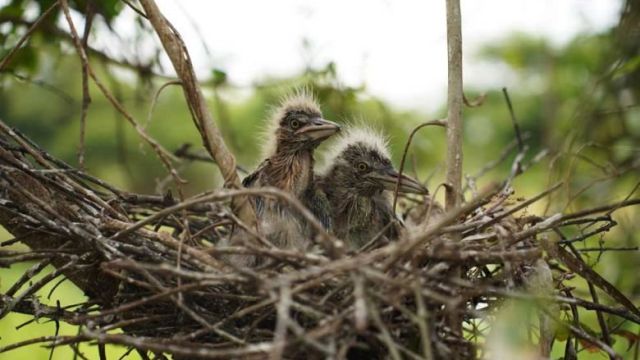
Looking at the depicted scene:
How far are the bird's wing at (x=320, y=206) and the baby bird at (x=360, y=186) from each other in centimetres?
10

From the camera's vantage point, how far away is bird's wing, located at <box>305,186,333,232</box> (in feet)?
11.3

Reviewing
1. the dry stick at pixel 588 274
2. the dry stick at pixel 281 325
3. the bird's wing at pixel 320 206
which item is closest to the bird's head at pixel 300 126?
the bird's wing at pixel 320 206

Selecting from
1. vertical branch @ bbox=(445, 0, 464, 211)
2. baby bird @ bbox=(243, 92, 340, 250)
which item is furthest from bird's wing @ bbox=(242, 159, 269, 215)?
vertical branch @ bbox=(445, 0, 464, 211)

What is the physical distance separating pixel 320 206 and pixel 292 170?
6.8 inches

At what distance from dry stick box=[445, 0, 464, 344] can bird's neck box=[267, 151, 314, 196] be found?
94 centimetres

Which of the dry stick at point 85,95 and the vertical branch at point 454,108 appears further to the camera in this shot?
the dry stick at point 85,95

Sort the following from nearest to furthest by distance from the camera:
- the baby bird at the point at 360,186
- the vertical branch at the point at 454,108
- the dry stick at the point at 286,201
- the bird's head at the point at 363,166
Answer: the dry stick at the point at 286,201, the vertical branch at the point at 454,108, the baby bird at the point at 360,186, the bird's head at the point at 363,166

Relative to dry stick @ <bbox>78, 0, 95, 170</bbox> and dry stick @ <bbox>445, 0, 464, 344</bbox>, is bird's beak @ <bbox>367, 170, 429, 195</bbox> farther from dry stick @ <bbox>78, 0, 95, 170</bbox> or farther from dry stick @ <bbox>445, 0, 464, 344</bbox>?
dry stick @ <bbox>78, 0, 95, 170</bbox>

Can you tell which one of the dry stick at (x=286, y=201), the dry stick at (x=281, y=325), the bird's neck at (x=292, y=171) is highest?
the bird's neck at (x=292, y=171)

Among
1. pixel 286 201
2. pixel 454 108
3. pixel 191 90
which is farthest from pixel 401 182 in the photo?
pixel 286 201

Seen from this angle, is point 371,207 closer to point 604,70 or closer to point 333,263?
point 604,70

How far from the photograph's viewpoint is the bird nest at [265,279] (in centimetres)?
208

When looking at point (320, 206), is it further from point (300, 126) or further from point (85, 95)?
point (85, 95)

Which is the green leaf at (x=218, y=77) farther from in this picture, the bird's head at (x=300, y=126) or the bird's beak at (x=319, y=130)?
the bird's beak at (x=319, y=130)
